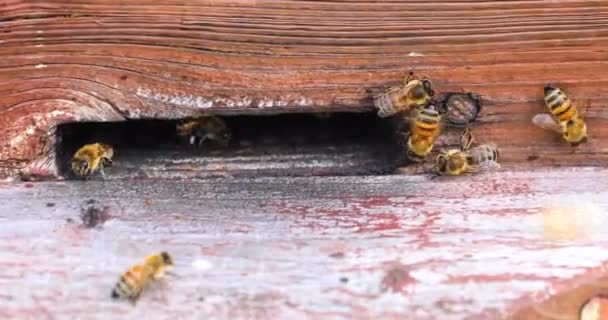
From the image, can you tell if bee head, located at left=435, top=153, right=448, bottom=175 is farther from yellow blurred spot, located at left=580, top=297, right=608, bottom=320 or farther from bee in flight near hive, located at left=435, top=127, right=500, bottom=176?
yellow blurred spot, located at left=580, top=297, right=608, bottom=320

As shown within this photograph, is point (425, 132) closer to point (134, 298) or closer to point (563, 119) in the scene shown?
point (563, 119)

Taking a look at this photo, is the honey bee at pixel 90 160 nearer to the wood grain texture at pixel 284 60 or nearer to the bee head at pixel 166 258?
the wood grain texture at pixel 284 60

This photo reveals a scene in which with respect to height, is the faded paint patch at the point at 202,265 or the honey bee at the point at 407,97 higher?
the honey bee at the point at 407,97

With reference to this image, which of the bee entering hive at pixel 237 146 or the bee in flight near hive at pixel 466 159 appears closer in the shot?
the bee in flight near hive at pixel 466 159

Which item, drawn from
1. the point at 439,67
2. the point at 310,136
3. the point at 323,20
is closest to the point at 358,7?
the point at 323,20

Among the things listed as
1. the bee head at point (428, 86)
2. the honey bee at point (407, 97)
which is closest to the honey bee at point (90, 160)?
the honey bee at point (407, 97)

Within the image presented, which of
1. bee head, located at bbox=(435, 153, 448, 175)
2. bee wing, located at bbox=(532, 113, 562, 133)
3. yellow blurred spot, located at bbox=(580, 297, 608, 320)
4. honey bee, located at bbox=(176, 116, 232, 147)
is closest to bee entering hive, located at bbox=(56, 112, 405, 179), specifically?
honey bee, located at bbox=(176, 116, 232, 147)
